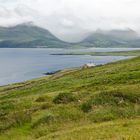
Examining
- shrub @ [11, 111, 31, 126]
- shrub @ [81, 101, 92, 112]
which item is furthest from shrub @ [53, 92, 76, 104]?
shrub @ [11, 111, 31, 126]

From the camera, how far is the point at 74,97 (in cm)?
3086

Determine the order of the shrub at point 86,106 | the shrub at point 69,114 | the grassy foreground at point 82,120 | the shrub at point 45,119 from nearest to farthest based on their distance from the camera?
the grassy foreground at point 82,120 → the shrub at point 45,119 → the shrub at point 69,114 → the shrub at point 86,106

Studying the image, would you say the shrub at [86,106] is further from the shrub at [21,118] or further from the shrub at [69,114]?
the shrub at [21,118]

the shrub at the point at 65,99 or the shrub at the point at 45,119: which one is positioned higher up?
the shrub at the point at 65,99

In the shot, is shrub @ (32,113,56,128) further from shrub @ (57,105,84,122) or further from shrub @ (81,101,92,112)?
shrub @ (81,101,92,112)

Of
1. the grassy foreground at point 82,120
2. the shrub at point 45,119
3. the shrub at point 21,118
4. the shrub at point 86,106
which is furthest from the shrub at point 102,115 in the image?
the shrub at point 21,118

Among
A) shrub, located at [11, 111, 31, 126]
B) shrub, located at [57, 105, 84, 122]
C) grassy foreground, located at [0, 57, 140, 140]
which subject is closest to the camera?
grassy foreground, located at [0, 57, 140, 140]

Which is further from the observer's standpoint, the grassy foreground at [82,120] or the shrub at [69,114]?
the shrub at [69,114]

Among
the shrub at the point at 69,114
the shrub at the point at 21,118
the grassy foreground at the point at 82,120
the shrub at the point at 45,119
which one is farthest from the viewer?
the shrub at the point at 21,118

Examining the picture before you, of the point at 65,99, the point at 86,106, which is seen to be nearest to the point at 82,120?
the point at 86,106

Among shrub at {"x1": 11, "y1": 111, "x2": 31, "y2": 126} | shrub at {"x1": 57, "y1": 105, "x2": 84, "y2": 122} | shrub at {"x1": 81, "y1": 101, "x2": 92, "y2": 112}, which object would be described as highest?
shrub at {"x1": 81, "y1": 101, "x2": 92, "y2": 112}

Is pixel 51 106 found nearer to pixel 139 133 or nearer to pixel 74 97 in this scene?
pixel 74 97

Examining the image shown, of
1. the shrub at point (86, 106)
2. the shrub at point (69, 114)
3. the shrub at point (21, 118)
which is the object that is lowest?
the shrub at point (21, 118)

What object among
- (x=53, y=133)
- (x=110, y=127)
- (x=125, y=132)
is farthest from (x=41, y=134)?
(x=125, y=132)
